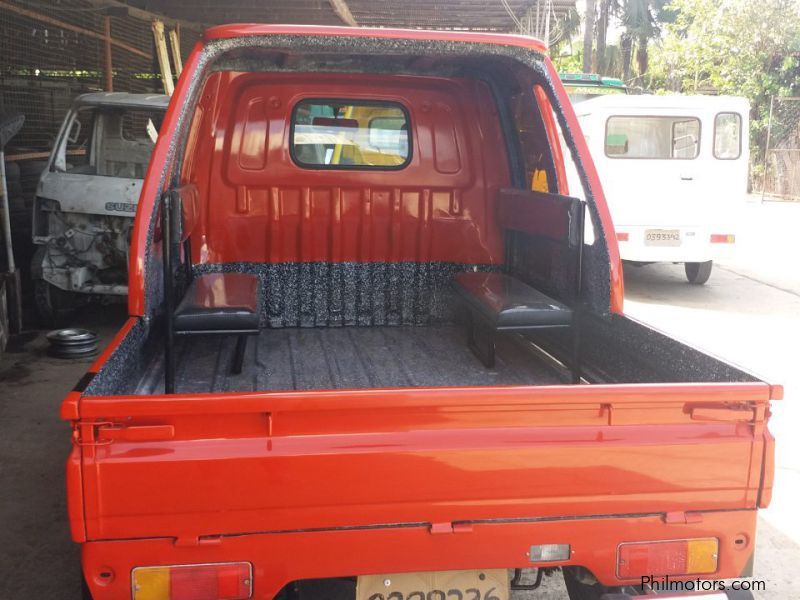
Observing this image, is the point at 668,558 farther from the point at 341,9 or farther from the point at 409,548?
the point at 341,9

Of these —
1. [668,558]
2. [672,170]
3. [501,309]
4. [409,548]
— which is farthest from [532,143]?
[672,170]

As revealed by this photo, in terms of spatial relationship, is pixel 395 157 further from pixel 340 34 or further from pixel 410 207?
pixel 340 34

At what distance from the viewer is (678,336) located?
299cm

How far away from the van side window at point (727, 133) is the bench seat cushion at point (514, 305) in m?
7.04

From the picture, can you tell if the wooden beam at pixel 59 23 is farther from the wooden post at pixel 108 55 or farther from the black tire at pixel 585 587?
the black tire at pixel 585 587

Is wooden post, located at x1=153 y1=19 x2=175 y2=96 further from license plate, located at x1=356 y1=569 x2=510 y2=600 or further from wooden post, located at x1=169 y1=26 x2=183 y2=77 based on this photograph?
license plate, located at x1=356 y1=569 x2=510 y2=600

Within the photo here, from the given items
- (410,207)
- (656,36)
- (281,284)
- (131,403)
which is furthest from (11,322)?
(656,36)

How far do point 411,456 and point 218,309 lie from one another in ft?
4.92

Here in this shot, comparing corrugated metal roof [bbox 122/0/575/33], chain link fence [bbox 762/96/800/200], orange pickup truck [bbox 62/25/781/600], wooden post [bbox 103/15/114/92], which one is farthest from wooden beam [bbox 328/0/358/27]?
chain link fence [bbox 762/96/800/200]

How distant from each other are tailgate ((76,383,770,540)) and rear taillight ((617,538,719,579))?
10 centimetres

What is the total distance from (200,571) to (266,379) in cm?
158

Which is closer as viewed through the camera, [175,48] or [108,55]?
[108,55]

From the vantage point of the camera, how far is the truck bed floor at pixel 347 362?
12.1ft

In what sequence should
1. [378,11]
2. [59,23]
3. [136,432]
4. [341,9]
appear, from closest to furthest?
[136,432] < [59,23] < [341,9] < [378,11]
